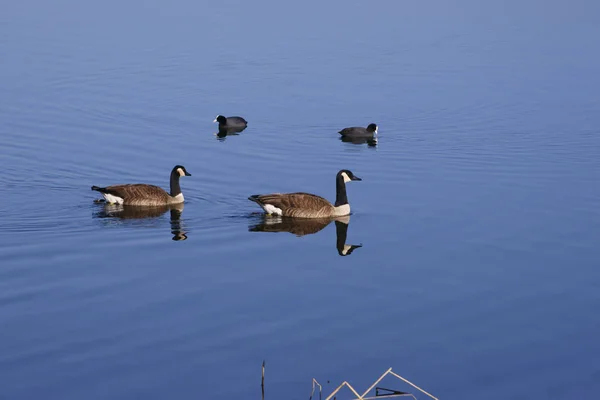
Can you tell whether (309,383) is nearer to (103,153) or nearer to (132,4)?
(103,153)

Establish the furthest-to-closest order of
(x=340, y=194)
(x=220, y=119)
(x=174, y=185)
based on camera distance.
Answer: (x=220, y=119), (x=174, y=185), (x=340, y=194)

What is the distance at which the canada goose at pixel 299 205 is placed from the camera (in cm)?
2355

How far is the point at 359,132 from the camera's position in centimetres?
3241

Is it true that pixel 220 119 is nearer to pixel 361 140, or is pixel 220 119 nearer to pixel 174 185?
pixel 361 140

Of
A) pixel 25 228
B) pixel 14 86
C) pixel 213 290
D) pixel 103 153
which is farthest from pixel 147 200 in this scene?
pixel 14 86

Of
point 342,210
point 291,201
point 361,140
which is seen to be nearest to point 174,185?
point 291,201

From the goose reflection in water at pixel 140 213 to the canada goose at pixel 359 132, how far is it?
8.80 m

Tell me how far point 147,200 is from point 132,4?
39.5 metres

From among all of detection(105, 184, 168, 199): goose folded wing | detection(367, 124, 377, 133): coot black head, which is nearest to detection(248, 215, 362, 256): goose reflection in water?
detection(105, 184, 168, 199): goose folded wing

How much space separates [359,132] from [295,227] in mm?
9639

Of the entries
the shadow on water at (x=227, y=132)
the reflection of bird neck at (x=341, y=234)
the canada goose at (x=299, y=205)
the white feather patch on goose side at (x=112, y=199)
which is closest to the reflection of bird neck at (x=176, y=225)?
the white feather patch on goose side at (x=112, y=199)

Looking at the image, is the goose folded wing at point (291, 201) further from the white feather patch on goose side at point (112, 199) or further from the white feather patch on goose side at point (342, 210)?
the white feather patch on goose side at point (112, 199)

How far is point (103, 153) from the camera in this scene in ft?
96.8

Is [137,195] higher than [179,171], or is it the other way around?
[179,171]
